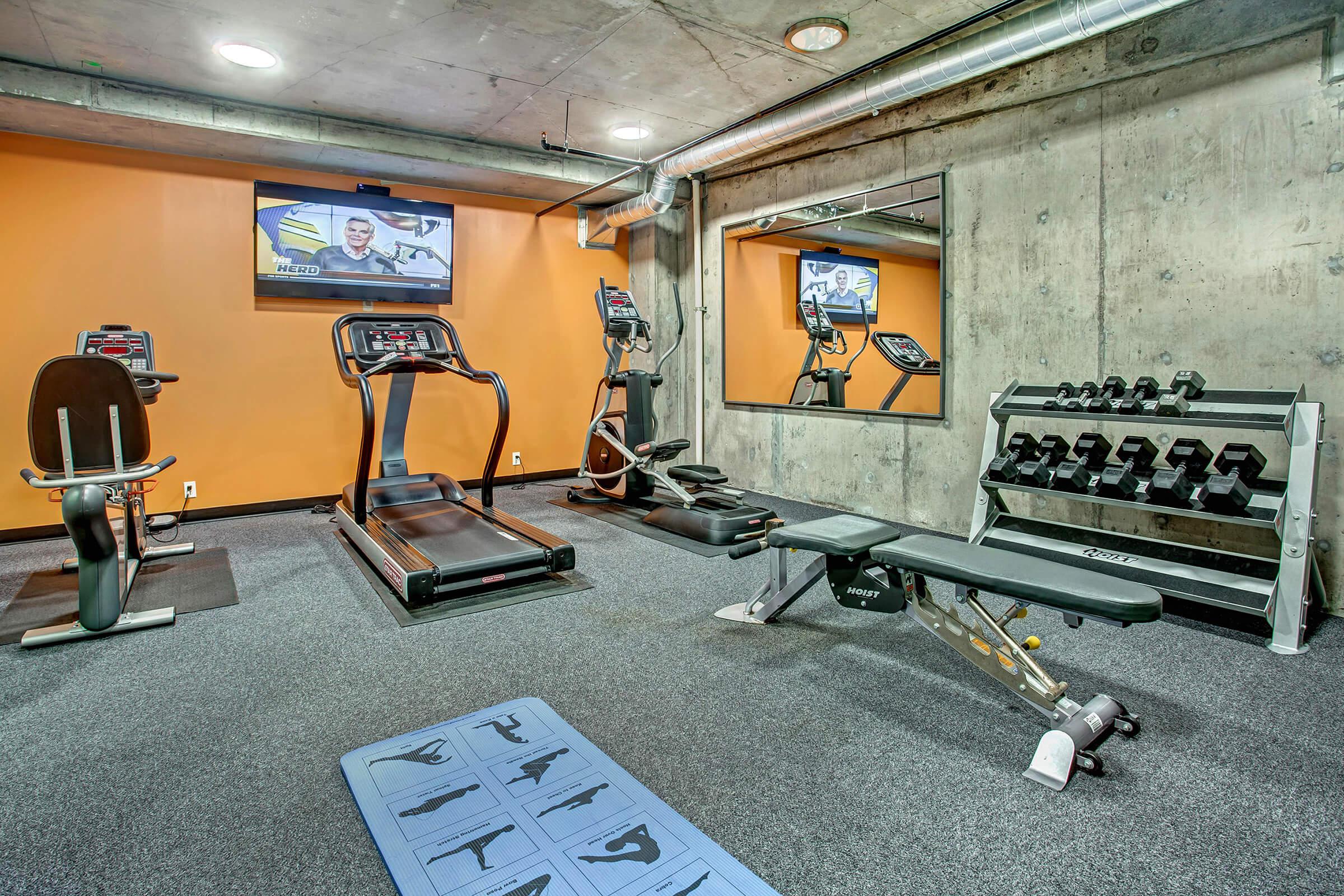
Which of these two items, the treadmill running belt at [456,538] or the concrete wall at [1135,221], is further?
the treadmill running belt at [456,538]

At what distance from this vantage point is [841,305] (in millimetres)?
6512

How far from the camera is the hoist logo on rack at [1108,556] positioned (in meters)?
3.40

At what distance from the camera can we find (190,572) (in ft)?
13.0

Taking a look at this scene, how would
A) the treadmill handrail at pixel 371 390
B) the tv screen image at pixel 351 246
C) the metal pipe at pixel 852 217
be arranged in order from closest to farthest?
the treadmill handrail at pixel 371 390 < the metal pipe at pixel 852 217 < the tv screen image at pixel 351 246

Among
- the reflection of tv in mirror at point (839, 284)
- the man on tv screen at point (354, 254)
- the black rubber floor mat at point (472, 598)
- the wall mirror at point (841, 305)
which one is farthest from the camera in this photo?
the reflection of tv in mirror at point (839, 284)

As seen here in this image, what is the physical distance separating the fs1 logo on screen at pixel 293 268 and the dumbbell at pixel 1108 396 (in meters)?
5.53

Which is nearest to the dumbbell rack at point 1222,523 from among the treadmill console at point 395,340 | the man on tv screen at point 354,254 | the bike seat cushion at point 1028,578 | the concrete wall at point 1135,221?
the concrete wall at point 1135,221

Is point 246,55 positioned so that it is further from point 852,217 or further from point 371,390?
point 852,217

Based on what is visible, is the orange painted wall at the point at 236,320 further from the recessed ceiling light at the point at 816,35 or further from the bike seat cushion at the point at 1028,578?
the bike seat cushion at the point at 1028,578

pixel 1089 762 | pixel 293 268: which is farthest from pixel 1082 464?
pixel 293 268

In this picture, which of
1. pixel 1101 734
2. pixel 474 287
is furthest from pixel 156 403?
pixel 1101 734

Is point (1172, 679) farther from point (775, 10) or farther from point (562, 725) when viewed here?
point (775, 10)

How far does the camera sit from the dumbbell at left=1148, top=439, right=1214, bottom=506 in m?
3.11

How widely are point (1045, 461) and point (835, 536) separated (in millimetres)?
1680
